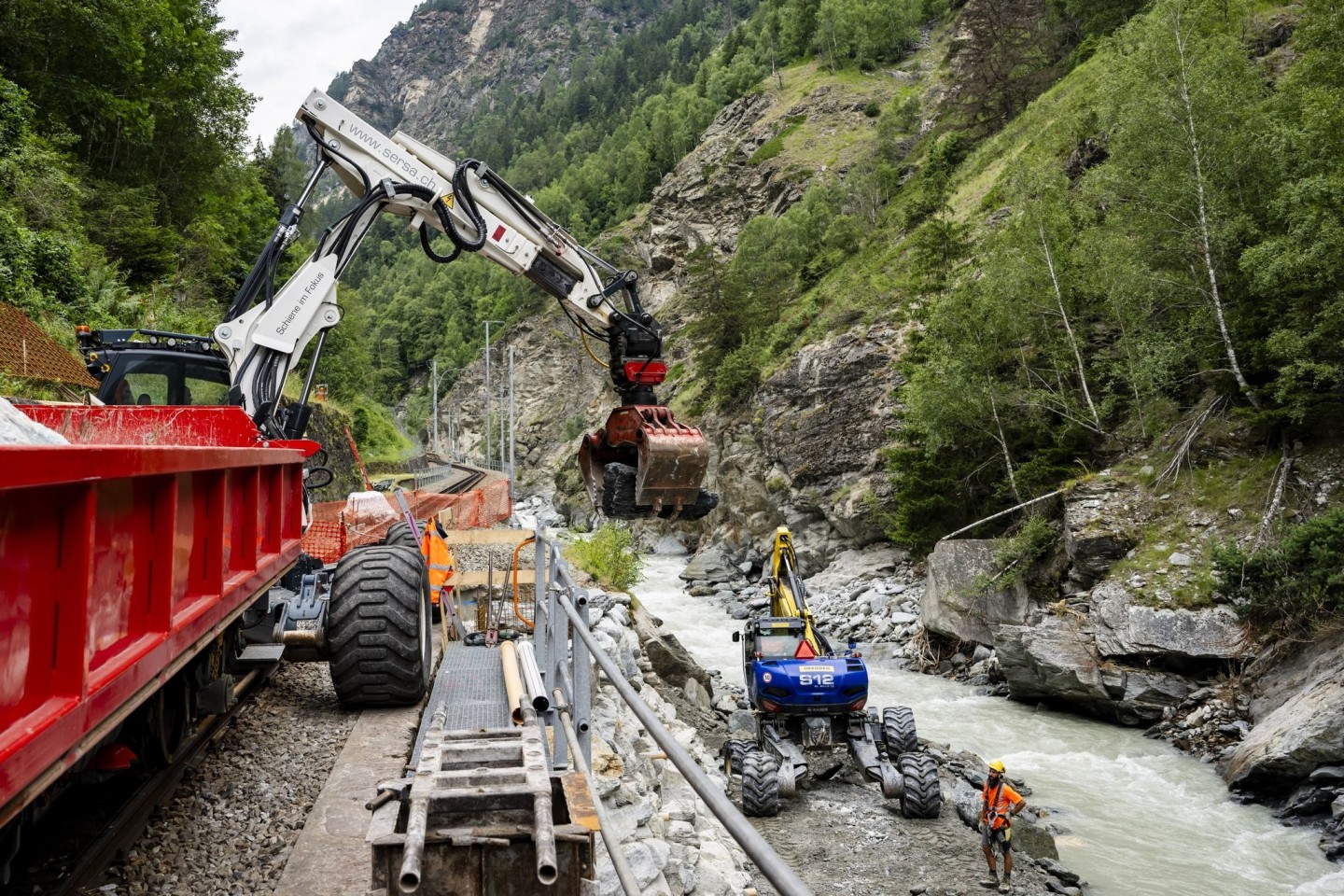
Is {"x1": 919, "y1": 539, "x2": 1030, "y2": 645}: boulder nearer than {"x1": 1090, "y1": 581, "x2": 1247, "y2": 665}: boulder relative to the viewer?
No

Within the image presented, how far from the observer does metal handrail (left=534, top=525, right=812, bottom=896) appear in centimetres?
141

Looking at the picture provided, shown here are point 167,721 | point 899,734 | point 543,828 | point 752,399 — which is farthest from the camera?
point 752,399

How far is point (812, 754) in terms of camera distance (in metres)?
12.1

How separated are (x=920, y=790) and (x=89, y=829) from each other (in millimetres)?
8764

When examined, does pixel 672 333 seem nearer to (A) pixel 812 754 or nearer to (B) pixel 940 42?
(B) pixel 940 42

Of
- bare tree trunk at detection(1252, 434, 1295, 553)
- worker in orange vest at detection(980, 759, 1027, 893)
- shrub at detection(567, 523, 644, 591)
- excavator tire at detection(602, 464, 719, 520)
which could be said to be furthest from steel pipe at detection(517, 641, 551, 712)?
bare tree trunk at detection(1252, 434, 1295, 553)

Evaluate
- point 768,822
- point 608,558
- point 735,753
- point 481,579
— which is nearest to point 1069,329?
point 608,558

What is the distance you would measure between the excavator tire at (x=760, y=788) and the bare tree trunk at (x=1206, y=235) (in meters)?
11.3

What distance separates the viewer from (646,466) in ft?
20.9

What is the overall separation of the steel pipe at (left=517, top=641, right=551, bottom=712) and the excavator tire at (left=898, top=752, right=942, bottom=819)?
5.49 metres

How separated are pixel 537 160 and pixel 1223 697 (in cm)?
10170

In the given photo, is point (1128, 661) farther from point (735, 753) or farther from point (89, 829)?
point (89, 829)

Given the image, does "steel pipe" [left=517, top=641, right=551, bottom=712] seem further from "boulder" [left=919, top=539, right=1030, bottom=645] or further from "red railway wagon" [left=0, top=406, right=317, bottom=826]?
"boulder" [left=919, top=539, right=1030, bottom=645]

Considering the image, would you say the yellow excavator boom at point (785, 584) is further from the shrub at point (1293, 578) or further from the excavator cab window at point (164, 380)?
the excavator cab window at point (164, 380)
